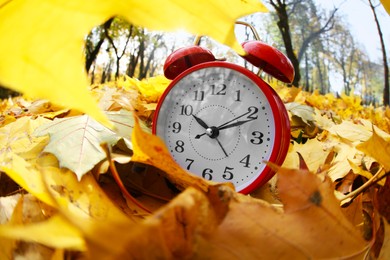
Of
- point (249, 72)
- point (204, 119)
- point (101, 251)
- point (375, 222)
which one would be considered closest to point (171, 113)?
point (204, 119)

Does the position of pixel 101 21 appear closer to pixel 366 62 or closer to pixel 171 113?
pixel 171 113

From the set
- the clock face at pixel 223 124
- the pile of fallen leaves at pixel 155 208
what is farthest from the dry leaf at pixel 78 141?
the clock face at pixel 223 124

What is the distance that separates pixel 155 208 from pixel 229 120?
12.6 inches

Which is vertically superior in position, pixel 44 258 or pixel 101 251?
pixel 101 251

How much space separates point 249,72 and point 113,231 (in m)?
0.68

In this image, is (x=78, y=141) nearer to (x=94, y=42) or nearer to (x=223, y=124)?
(x=223, y=124)

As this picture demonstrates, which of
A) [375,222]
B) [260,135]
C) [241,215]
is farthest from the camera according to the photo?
[260,135]

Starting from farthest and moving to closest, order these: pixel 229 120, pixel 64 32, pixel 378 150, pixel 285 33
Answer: pixel 285 33 < pixel 229 120 < pixel 378 150 < pixel 64 32

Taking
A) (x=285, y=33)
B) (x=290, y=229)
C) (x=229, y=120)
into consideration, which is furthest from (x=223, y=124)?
(x=285, y=33)

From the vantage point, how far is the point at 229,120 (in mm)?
850

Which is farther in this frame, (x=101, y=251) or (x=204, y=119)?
(x=204, y=119)

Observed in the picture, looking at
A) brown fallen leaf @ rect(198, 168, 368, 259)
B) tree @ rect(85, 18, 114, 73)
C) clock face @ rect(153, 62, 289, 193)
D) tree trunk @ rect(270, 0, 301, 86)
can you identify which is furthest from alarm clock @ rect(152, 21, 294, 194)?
tree @ rect(85, 18, 114, 73)

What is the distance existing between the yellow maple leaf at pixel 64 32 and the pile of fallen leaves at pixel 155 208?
0.25 feet

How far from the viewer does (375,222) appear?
1.68 feet
